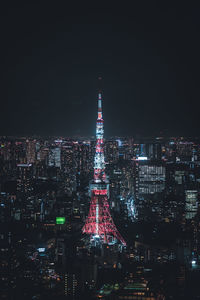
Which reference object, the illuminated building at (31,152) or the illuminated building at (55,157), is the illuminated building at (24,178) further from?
the illuminated building at (55,157)

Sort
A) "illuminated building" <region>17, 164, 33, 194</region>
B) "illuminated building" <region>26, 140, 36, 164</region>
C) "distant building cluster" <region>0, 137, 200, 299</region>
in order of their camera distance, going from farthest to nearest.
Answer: "illuminated building" <region>17, 164, 33, 194</region> < "illuminated building" <region>26, 140, 36, 164</region> < "distant building cluster" <region>0, 137, 200, 299</region>

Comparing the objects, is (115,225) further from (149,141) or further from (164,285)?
(164,285)

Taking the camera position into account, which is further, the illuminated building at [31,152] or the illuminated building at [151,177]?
the illuminated building at [151,177]

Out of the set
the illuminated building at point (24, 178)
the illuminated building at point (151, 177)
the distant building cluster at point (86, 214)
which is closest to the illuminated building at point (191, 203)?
the distant building cluster at point (86, 214)

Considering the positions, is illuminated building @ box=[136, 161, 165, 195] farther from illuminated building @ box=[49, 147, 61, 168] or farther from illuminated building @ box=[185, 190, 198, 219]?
illuminated building @ box=[49, 147, 61, 168]

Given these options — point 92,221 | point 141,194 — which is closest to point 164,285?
point 92,221

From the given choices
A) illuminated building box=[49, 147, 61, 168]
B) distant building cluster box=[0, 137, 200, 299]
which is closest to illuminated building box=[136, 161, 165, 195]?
distant building cluster box=[0, 137, 200, 299]

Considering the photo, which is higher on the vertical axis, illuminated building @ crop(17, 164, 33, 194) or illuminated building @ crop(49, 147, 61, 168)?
illuminated building @ crop(49, 147, 61, 168)

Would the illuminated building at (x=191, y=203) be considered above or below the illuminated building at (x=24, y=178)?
below

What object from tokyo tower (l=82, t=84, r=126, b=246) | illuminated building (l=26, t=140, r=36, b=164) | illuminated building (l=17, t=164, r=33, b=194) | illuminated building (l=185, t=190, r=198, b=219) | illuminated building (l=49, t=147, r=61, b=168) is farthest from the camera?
illuminated building (l=49, t=147, r=61, b=168)
